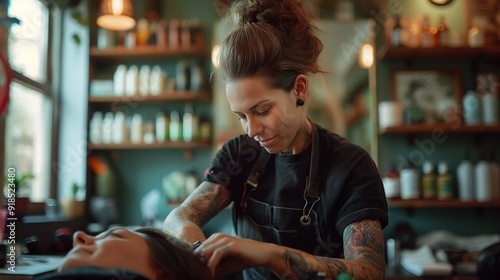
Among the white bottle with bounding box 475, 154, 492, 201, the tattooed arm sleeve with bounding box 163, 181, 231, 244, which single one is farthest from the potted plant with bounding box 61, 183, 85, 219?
the white bottle with bounding box 475, 154, 492, 201

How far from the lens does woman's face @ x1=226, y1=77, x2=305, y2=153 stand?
61.8 inches

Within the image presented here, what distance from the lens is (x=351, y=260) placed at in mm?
1456

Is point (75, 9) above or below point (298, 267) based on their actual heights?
above

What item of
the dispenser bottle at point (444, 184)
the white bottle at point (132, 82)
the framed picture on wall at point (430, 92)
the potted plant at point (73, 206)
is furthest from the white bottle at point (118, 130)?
the dispenser bottle at point (444, 184)

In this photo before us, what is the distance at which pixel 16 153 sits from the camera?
3.43m

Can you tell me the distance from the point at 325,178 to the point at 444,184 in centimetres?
239

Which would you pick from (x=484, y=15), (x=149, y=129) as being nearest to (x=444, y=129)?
(x=484, y=15)

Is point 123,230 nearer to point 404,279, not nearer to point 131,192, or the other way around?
point 404,279

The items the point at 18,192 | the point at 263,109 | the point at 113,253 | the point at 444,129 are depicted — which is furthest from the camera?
the point at 444,129

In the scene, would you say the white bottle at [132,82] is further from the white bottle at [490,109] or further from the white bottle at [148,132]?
the white bottle at [490,109]

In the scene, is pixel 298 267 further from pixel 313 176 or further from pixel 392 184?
pixel 392 184

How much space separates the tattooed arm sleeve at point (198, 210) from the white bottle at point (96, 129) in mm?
2520

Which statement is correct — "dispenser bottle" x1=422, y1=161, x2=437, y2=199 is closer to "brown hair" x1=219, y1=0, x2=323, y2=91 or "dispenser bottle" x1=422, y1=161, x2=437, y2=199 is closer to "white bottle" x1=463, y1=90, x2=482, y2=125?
"white bottle" x1=463, y1=90, x2=482, y2=125

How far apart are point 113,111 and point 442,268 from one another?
2793 mm
